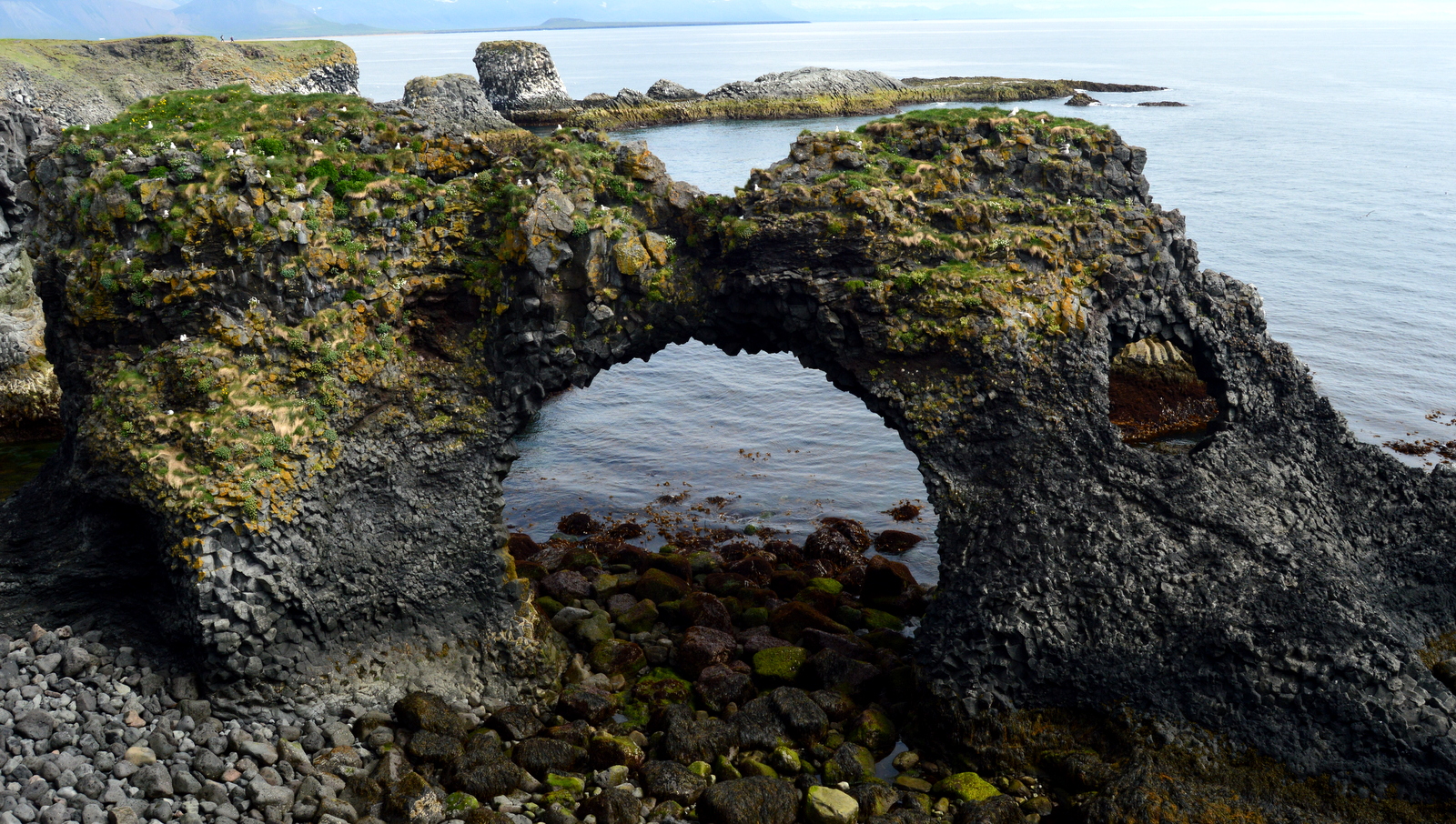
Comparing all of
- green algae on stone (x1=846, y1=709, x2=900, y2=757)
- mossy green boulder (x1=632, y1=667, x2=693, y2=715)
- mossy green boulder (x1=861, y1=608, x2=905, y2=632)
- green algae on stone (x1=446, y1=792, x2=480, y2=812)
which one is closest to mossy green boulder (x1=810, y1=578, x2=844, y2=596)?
Answer: mossy green boulder (x1=861, y1=608, x2=905, y2=632)

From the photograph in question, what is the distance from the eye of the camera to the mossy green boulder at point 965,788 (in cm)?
Result: 1911

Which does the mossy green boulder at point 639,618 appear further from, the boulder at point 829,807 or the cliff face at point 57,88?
the cliff face at point 57,88

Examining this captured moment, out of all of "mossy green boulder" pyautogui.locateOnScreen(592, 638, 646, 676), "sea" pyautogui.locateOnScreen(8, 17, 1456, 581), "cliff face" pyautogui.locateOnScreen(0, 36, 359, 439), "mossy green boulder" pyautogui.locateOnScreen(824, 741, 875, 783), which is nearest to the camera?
"mossy green boulder" pyautogui.locateOnScreen(824, 741, 875, 783)

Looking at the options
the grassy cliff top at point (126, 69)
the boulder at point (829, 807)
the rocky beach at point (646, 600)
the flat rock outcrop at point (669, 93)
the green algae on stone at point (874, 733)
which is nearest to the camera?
the boulder at point (829, 807)

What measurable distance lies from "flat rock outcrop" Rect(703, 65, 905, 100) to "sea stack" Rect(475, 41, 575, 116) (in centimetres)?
2028

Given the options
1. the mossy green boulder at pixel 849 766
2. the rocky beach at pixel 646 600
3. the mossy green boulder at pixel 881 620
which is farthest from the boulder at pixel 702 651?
the mossy green boulder at pixel 849 766

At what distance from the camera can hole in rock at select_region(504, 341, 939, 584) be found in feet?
115

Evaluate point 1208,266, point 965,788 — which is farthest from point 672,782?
point 1208,266

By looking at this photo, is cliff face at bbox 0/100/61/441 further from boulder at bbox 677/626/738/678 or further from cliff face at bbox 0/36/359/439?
boulder at bbox 677/626/738/678

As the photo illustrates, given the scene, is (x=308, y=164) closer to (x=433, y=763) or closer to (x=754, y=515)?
(x=433, y=763)

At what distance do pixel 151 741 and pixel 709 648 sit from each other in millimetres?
11246

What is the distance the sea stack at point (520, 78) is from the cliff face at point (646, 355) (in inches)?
4148

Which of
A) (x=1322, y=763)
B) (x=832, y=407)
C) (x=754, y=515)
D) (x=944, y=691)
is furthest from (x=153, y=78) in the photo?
(x=1322, y=763)

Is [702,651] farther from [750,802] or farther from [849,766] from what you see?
[750,802]
